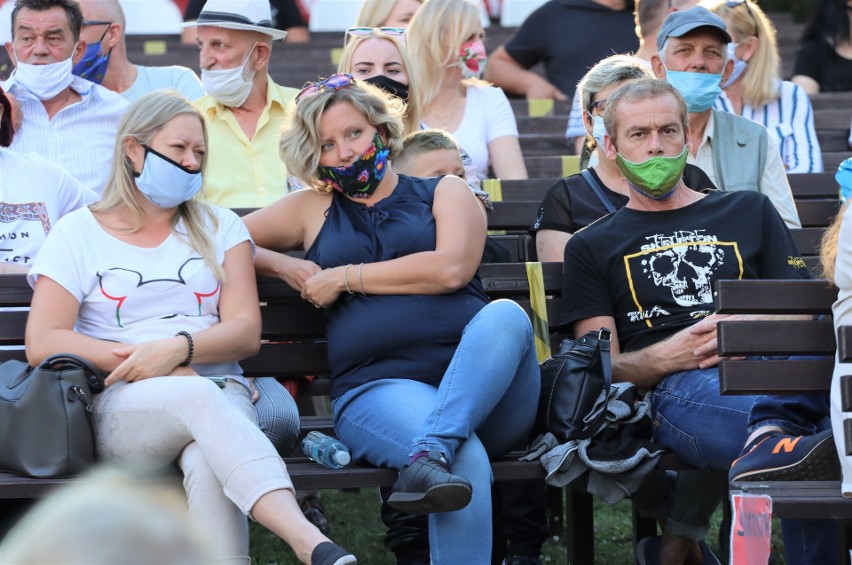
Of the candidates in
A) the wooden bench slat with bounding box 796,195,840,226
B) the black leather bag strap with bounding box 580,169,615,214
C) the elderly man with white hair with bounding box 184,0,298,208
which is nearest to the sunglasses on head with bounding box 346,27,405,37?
the elderly man with white hair with bounding box 184,0,298,208

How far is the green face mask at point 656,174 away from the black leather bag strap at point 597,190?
1.23 ft

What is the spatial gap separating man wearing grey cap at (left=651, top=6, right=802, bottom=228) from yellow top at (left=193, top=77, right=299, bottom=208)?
5.43 feet

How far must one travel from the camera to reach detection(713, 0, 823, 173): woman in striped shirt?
6.19 metres

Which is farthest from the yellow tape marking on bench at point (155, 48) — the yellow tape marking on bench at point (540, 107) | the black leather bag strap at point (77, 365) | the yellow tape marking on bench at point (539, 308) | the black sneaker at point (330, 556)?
the black sneaker at point (330, 556)

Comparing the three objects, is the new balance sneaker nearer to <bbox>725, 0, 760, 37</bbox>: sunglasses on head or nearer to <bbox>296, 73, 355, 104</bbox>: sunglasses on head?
<bbox>296, 73, 355, 104</bbox>: sunglasses on head

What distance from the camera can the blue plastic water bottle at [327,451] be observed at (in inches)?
150

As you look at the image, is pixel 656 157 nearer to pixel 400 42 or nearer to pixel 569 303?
pixel 569 303

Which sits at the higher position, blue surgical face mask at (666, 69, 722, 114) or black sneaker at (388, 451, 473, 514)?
blue surgical face mask at (666, 69, 722, 114)

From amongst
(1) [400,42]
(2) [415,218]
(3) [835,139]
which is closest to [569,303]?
(2) [415,218]

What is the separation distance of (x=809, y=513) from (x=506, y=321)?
1.02m

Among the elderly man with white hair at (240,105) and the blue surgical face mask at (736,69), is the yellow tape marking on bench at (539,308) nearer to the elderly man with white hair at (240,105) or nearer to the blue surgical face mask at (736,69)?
the elderly man with white hair at (240,105)

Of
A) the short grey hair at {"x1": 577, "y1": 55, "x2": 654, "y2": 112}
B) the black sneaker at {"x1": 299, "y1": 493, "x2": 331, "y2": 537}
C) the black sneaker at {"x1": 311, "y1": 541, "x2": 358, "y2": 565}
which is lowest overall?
the black sneaker at {"x1": 299, "y1": 493, "x2": 331, "y2": 537}

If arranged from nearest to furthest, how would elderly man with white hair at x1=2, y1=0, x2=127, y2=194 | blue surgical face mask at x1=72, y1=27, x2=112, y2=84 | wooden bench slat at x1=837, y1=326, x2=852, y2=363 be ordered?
wooden bench slat at x1=837, y1=326, x2=852, y2=363
elderly man with white hair at x1=2, y1=0, x2=127, y2=194
blue surgical face mask at x1=72, y1=27, x2=112, y2=84

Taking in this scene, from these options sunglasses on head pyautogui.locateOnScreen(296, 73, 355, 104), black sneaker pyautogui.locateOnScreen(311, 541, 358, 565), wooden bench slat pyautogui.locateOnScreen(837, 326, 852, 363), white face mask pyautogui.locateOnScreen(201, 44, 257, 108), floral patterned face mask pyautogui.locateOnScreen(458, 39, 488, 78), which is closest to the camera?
black sneaker pyautogui.locateOnScreen(311, 541, 358, 565)
